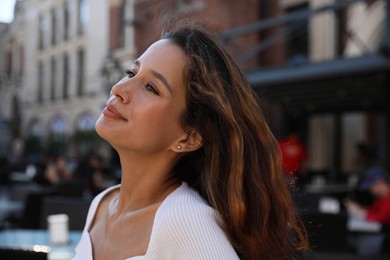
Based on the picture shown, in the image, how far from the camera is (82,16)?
20141 mm

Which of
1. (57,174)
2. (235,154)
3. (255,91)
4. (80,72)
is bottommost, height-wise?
(57,174)

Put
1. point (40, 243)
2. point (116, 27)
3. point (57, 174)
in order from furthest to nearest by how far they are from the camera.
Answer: point (116, 27) → point (57, 174) → point (40, 243)

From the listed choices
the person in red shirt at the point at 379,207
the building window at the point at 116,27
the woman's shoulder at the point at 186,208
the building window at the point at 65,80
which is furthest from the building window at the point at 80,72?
the woman's shoulder at the point at 186,208

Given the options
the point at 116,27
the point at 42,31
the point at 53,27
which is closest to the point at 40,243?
the point at 116,27

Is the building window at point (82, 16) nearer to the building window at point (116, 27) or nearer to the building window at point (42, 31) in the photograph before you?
the building window at point (116, 27)

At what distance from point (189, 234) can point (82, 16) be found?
20.4 metres

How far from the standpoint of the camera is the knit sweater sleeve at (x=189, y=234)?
2.66 ft

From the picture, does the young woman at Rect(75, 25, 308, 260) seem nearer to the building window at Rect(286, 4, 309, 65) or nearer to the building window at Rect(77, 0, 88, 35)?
the building window at Rect(286, 4, 309, 65)

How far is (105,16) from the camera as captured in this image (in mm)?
17766

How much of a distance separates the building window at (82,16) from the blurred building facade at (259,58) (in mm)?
46

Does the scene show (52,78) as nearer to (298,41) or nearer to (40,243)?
(298,41)

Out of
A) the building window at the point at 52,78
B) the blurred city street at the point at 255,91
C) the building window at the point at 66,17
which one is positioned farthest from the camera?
the building window at the point at 52,78

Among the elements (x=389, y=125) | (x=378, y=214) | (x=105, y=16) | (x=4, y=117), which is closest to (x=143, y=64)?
(x=378, y=214)

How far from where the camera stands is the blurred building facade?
7.36 meters
